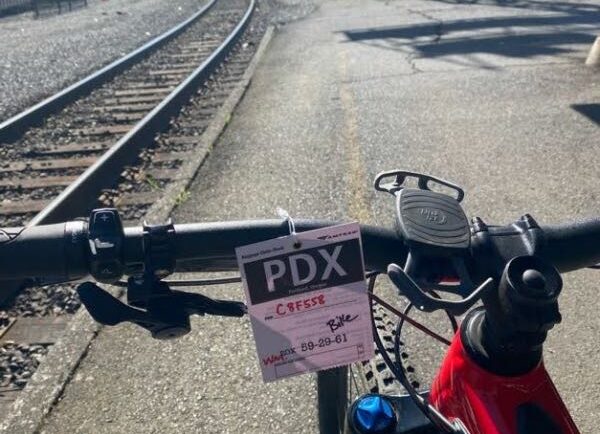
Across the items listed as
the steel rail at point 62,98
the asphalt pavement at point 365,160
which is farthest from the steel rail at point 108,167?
the steel rail at point 62,98

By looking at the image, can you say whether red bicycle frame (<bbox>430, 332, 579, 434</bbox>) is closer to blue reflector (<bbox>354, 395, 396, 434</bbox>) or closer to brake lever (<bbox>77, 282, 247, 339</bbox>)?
blue reflector (<bbox>354, 395, 396, 434</bbox>)

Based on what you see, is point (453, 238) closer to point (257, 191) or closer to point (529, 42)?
point (257, 191)

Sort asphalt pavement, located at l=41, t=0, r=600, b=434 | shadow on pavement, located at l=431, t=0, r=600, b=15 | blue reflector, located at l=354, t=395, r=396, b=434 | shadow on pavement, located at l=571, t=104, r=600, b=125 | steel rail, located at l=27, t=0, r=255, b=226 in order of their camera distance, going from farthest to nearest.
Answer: shadow on pavement, located at l=431, t=0, r=600, b=15 < shadow on pavement, located at l=571, t=104, r=600, b=125 < steel rail, located at l=27, t=0, r=255, b=226 < asphalt pavement, located at l=41, t=0, r=600, b=434 < blue reflector, located at l=354, t=395, r=396, b=434

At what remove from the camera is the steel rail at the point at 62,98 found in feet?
27.2

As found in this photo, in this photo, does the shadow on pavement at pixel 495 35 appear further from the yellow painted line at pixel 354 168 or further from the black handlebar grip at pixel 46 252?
the black handlebar grip at pixel 46 252

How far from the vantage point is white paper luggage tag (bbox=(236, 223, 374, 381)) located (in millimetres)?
1090

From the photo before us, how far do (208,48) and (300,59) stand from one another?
95.5 inches

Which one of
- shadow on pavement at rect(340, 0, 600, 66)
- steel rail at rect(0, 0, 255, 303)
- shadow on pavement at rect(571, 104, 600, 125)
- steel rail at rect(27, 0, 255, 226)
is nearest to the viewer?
steel rail at rect(0, 0, 255, 303)

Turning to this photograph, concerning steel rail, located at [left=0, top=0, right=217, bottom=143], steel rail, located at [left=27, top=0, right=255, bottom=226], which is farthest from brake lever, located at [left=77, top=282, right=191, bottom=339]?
steel rail, located at [left=0, top=0, right=217, bottom=143]

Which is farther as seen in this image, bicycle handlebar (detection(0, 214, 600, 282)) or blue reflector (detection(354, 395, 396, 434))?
blue reflector (detection(354, 395, 396, 434))

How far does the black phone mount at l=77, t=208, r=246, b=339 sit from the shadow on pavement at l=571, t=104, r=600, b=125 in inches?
297

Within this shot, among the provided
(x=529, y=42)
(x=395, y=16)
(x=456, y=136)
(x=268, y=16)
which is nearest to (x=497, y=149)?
(x=456, y=136)

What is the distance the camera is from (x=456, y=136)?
7.56 m

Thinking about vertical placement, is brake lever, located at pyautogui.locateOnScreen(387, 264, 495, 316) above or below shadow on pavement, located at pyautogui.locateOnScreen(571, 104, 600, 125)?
above
